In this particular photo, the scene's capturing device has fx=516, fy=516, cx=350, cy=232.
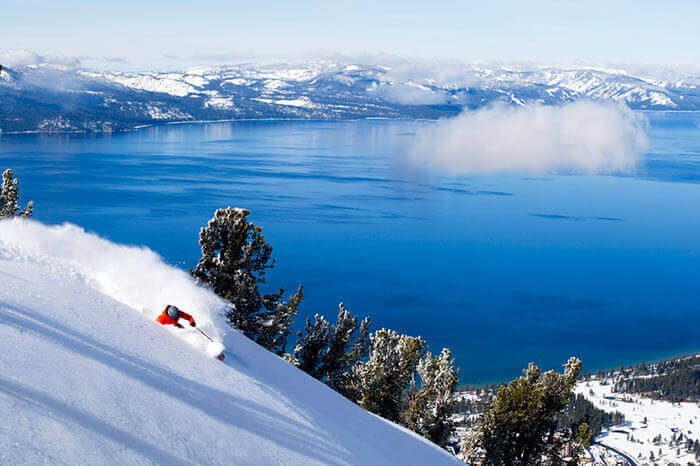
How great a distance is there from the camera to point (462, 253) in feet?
433

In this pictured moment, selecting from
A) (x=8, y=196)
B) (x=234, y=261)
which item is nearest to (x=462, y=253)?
(x=8, y=196)

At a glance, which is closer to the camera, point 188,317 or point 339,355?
point 188,317

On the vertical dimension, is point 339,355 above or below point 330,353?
below

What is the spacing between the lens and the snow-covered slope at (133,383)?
8219 mm

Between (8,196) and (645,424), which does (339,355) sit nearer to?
(8,196)

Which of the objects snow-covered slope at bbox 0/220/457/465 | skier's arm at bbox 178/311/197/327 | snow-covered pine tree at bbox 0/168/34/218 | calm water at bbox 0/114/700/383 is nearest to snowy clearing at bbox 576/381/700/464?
calm water at bbox 0/114/700/383

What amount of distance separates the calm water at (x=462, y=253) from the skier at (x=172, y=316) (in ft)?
254

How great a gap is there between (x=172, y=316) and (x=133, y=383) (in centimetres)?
374

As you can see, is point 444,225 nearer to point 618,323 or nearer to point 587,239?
point 587,239

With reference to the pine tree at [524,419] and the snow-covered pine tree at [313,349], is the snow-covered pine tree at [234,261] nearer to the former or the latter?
the snow-covered pine tree at [313,349]

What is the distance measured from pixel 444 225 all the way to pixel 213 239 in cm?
12907

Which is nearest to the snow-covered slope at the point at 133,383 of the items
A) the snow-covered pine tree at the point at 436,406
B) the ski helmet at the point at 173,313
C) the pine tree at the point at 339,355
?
the ski helmet at the point at 173,313

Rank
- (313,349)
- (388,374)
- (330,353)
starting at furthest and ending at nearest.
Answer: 1. (313,349)
2. (330,353)
3. (388,374)

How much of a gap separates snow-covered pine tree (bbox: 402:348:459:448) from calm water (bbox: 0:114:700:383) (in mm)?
58781
